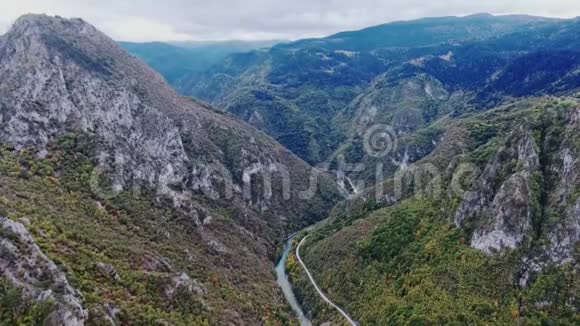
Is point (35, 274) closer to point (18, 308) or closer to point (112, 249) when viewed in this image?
point (18, 308)

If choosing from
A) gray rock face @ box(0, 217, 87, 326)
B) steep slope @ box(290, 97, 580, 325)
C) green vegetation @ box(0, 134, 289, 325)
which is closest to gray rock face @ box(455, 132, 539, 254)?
steep slope @ box(290, 97, 580, 325)

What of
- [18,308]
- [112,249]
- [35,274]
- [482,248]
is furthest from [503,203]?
[18,308]

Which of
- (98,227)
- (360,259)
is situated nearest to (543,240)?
(360,259)

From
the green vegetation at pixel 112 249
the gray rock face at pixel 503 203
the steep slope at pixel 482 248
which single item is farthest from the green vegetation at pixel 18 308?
the gray rock face at pixel 503 203

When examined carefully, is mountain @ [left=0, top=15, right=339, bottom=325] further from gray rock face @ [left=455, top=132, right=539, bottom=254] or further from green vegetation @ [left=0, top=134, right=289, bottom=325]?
gray rock face @ [left=455, top=132, right=539, bottom=254]

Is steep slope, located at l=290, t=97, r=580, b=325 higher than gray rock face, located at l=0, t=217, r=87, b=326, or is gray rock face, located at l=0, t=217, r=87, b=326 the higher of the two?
gray rock face, located at l=0, t=217, r=87, b=326

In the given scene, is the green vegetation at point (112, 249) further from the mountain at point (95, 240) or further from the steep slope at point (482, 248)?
the steep slope at point (482, 248)
